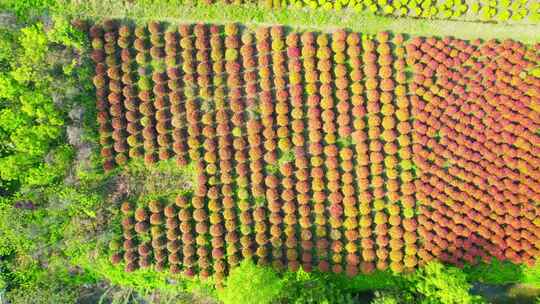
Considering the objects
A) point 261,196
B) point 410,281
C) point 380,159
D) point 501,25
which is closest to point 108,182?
point 261,196

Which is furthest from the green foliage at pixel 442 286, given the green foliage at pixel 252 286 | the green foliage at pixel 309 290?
the green foliage at pixel 252 286

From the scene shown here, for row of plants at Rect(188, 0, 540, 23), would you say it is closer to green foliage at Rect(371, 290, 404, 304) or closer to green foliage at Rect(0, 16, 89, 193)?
green foliage at Rect(0, 16, 89, 193)

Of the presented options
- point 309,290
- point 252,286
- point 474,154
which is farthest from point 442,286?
point 252,286

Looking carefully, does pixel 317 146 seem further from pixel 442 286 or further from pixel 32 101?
pixel 32 101

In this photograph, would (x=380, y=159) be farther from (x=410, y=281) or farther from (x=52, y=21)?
(x=52, y=21)

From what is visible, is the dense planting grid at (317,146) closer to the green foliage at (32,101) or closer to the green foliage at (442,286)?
the green foliage at (442,286)

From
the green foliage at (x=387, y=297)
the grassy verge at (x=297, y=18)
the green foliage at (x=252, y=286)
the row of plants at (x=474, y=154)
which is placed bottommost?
the green foliage at (x=387, y=297)
